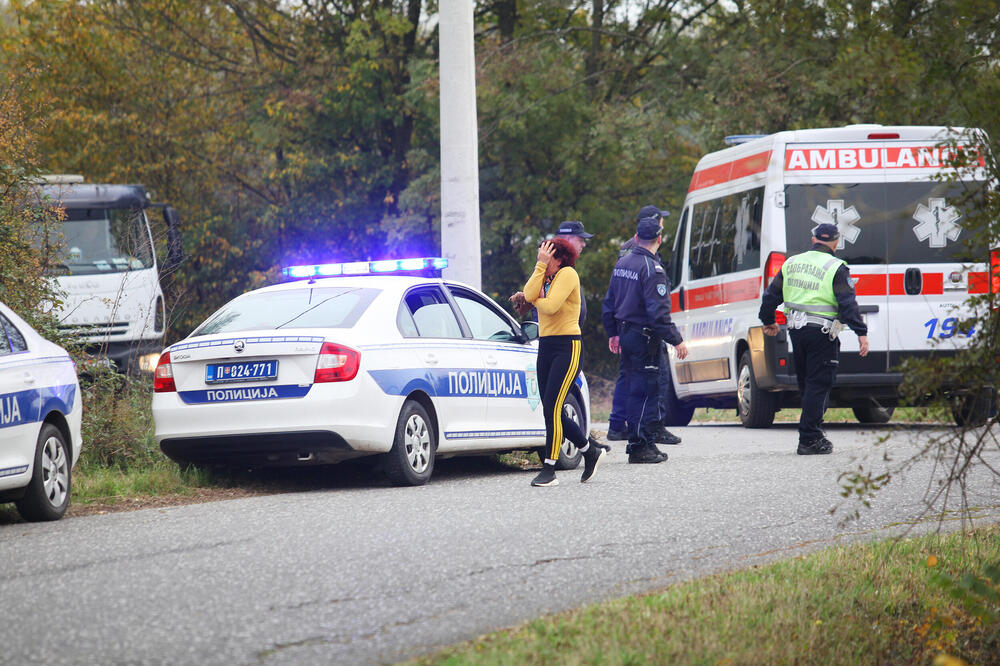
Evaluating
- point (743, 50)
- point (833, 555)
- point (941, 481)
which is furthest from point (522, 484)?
point (743, 50)

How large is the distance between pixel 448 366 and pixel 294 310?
45.2 inches

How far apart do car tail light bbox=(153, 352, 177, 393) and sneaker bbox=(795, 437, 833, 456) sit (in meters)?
5.04

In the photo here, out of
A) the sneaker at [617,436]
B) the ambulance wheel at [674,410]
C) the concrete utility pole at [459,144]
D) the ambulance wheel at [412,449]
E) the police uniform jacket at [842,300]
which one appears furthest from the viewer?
the ambulance wheel at [674,410]

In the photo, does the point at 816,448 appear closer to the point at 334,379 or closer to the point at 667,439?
the point at 667,439

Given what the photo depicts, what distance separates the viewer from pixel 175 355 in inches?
370

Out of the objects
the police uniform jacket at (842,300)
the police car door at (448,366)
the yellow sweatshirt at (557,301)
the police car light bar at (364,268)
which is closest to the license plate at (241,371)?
the police car door at (448,366)

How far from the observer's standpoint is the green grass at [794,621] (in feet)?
15.9

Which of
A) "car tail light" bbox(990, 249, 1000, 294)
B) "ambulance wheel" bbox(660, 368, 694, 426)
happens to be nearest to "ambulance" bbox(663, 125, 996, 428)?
"ambulance wheel" bbox(660, 368, 694, 426)

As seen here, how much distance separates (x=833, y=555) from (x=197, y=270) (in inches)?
1114

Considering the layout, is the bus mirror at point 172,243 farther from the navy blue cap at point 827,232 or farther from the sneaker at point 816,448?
the sneaker at point 816,448

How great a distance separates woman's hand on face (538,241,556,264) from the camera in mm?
9422

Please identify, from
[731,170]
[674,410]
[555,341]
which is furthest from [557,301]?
[674,410]

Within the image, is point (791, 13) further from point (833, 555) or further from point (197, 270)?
point (197, 270)

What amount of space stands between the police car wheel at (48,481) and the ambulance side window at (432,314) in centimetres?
259
